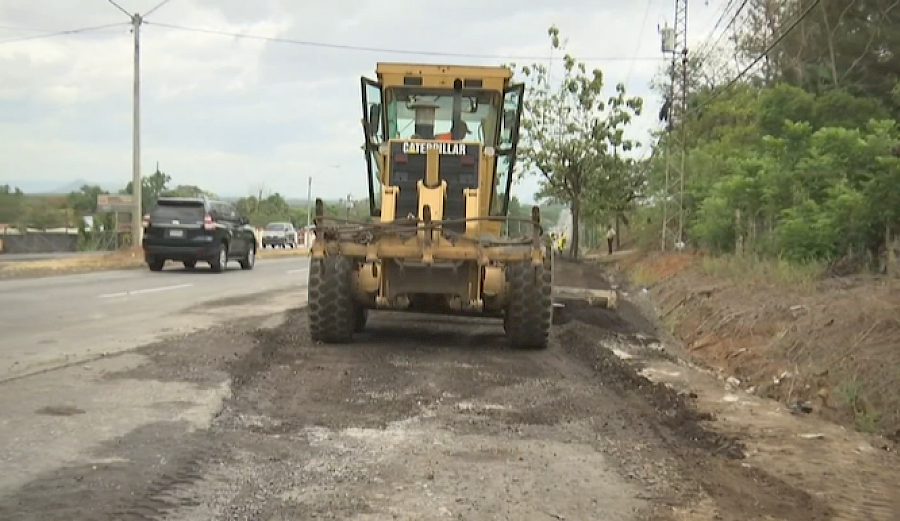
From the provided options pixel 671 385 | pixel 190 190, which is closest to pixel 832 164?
pixel 671 385

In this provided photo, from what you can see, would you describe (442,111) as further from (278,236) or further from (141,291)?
(278,236)

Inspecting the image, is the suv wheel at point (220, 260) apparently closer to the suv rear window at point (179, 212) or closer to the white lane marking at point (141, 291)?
the suv rear window at point (179, 212)

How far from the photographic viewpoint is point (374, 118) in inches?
466

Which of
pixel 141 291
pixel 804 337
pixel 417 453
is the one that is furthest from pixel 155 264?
pixel 417 453

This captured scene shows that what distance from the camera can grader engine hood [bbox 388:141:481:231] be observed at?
37.1ft

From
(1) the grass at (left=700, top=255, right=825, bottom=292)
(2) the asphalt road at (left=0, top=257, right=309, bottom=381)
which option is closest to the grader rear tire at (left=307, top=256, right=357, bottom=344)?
(2) the asphalt road at (left=0, top=257, right=309, bottom=381)

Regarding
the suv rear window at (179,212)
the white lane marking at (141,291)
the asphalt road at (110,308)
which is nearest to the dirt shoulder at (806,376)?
the asphalt road at (110,308)

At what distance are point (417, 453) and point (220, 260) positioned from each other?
20.0m

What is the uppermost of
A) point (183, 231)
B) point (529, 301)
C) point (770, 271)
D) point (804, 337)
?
point (183, 231)

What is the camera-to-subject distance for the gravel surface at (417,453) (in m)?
4.86

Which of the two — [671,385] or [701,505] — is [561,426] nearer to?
[701,505]

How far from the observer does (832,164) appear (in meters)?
15.9

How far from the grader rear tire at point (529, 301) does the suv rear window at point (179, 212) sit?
50.4 feet

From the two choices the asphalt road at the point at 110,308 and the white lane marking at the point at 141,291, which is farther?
the white lane marking at the point at 141,291
